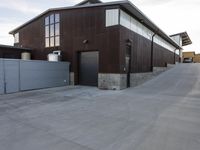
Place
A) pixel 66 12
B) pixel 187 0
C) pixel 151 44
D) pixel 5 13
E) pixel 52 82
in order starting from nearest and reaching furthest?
1. pixel 187 0
2. pixel 52 82
3. pixel 66 12
4. pixel 5 13
5. pixel 151 44

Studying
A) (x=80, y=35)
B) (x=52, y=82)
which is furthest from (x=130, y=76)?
(x=52, y=82)

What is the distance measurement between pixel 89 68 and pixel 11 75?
5363 mm

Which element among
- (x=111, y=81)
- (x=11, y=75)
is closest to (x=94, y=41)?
(x=111, y=81)

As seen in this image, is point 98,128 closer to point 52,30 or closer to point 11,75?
point 11,75

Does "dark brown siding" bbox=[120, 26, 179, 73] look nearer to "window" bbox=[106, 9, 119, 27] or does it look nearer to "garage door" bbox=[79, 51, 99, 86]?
"window" bbox=[106, 9, 119, 27]

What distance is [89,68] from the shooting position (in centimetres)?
1295

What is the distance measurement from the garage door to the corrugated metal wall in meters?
1.24

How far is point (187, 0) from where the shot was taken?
1108cm

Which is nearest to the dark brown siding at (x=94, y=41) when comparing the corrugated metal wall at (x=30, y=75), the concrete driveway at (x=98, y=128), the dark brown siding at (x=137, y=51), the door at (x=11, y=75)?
the dark brown siding at (x=137, y=51)

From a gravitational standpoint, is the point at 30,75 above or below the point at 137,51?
below

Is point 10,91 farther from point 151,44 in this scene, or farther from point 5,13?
point 151,44

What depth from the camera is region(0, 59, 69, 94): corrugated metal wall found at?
9469 mm

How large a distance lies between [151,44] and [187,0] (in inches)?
270

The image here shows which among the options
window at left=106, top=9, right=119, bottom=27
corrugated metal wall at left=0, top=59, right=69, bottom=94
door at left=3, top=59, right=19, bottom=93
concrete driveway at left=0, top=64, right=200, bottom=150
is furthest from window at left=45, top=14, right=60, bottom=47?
concrete driveway at left=0, top=64, right=200, bottom=150
